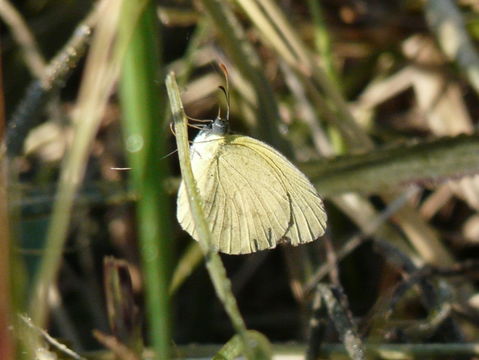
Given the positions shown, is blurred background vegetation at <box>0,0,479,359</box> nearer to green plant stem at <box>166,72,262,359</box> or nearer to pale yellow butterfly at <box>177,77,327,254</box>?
pale yellow butterfly at <box>177,77,327,254</box>

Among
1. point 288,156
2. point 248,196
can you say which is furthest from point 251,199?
point 288,156

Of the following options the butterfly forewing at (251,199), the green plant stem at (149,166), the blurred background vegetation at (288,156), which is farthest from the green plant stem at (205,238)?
the butterfly forewing at (251,199)

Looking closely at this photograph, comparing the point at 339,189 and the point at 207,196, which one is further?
the point at 339,189

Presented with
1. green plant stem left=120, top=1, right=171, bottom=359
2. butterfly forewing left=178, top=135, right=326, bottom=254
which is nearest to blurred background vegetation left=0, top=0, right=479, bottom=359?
butterfly forewing left=178, top=135, right=326, bottom=254

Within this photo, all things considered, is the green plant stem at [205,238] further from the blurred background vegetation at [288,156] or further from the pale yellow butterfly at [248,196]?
the pale yellow butterfly at [248,196]

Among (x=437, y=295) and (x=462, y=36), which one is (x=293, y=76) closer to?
(x=462, y=36)

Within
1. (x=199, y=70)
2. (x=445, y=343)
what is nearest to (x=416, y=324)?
(x=445, y=343)

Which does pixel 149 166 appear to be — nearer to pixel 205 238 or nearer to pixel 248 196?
pixel 205 238
